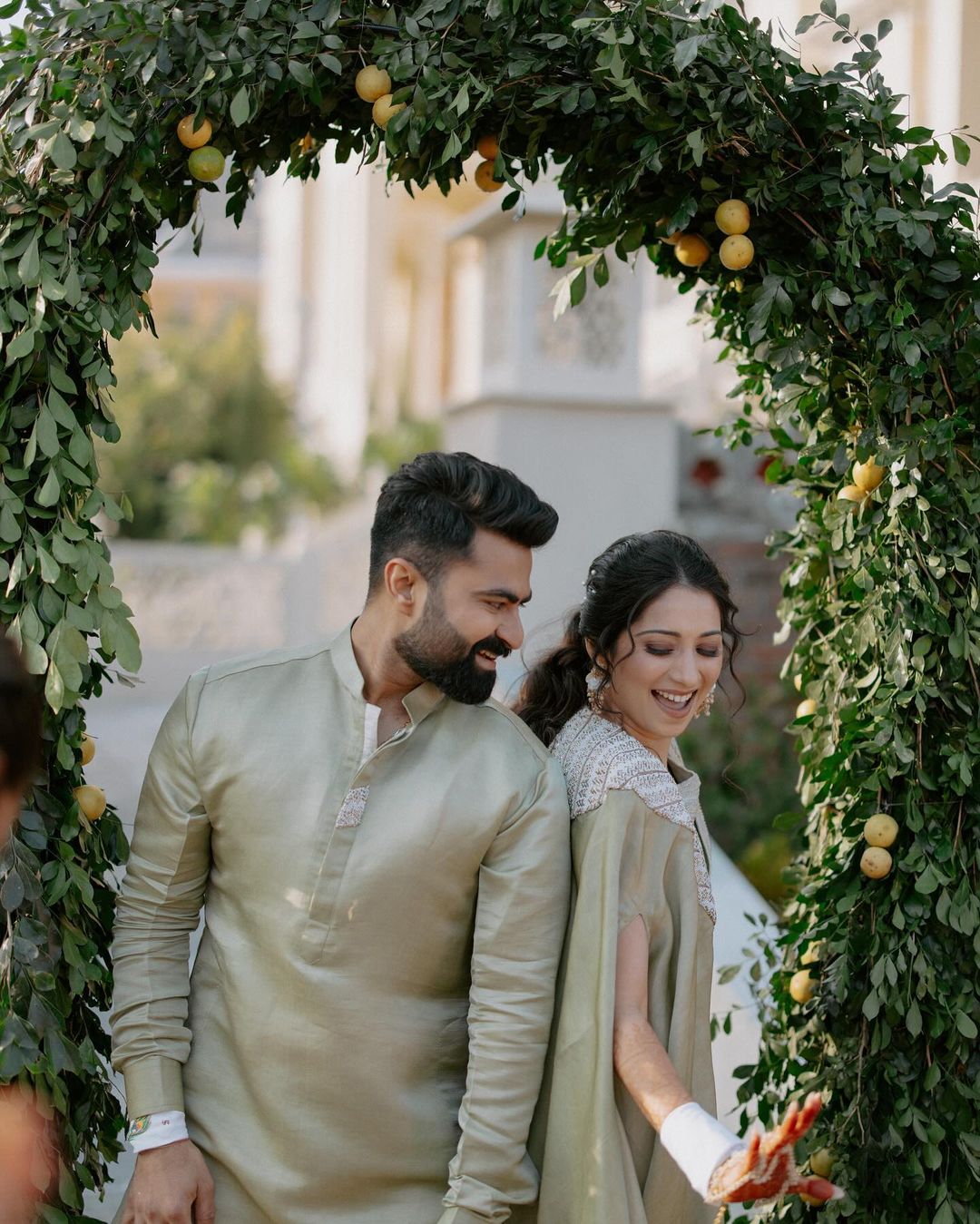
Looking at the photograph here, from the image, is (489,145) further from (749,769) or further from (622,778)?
(749,769)

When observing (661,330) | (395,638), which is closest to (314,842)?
(395,638)

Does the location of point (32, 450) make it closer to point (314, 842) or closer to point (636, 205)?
point (314, 842)

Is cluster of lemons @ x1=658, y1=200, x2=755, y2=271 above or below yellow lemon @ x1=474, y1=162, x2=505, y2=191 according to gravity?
below

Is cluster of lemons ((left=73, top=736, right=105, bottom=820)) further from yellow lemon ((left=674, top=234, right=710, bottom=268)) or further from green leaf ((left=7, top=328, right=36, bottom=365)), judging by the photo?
yellow lemon ((left=674, top=234, right=710, bottom=268))

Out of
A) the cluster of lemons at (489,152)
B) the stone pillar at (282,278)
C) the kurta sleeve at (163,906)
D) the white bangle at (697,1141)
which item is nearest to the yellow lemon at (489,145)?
the cluster of lemons at (489,152)

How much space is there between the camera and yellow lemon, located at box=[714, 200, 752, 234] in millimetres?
2457

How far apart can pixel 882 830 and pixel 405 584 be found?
945 mm

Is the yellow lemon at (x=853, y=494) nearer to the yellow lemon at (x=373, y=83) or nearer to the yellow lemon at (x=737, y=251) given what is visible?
the yellow lemon at (x=737, y=251)

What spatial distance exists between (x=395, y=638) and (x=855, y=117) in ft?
4.03

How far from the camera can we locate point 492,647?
227cm

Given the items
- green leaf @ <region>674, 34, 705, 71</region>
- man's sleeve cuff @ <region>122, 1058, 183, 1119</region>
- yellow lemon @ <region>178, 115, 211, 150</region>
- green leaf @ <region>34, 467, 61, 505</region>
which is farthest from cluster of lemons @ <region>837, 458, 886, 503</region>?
man's sleeve cuff @ <region>122, 1058, 183, 1119</region>

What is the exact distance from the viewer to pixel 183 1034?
90.5 inches

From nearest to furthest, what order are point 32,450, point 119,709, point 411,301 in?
point 32,450 < point 119,709 < point 411,301

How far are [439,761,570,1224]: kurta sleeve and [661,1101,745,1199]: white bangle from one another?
0.27 metres
